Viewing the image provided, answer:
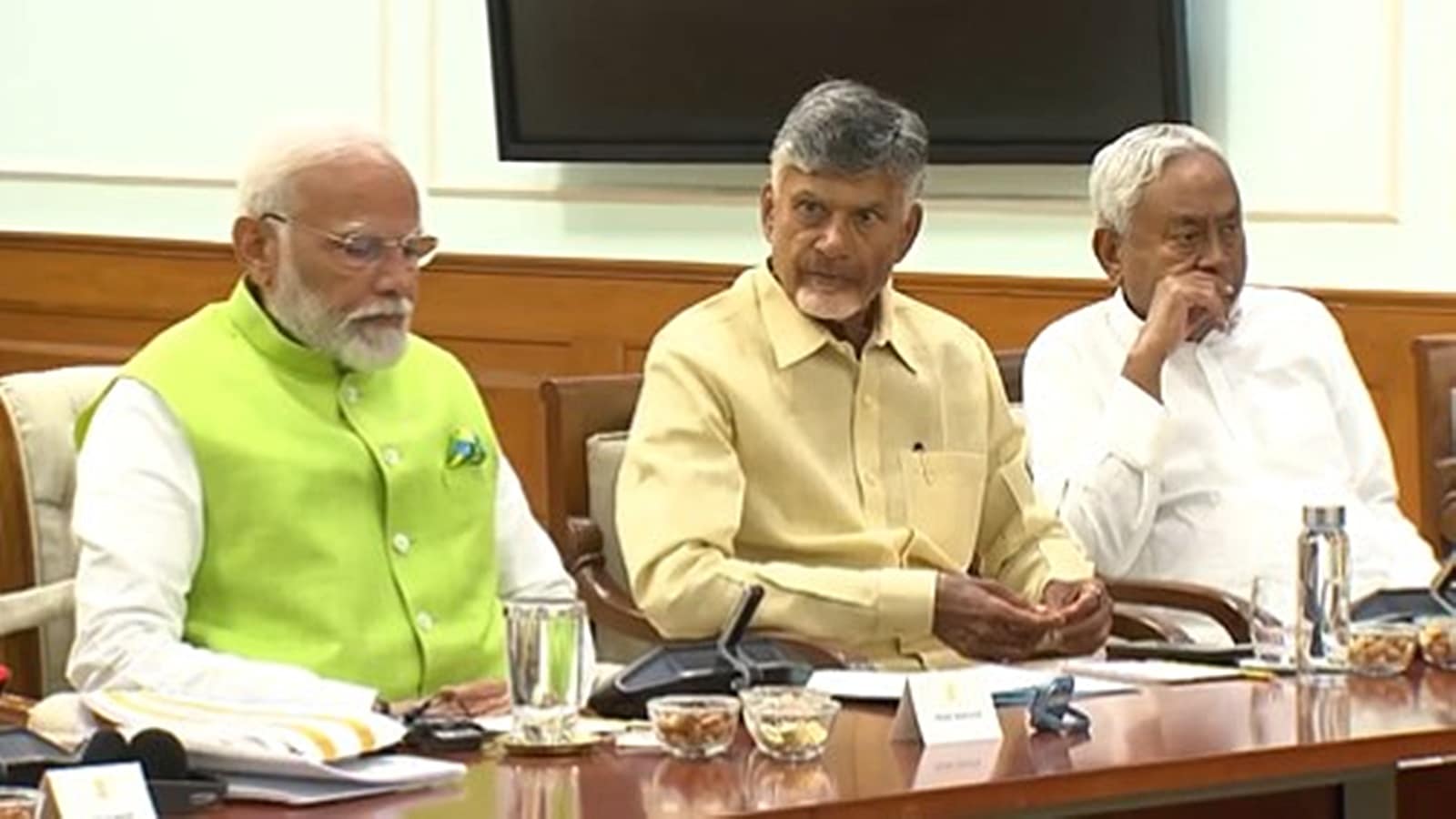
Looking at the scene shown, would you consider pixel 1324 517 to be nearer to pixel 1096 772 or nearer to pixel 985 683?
pixel 985 683

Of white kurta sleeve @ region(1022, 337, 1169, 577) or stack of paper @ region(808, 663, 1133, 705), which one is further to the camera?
white kurta sleeve @ region(1022, 337, 1169, 577)

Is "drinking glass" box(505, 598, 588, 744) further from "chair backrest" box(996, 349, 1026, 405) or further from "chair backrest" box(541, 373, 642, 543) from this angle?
"chair backrest" box(996, 349, 1026, 405)

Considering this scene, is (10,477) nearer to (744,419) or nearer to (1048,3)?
(744,419)

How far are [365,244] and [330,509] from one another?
0.98ft

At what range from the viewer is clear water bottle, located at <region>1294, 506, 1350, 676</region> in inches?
122

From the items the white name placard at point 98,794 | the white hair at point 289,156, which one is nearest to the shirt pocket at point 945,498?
the white hair at point 289,156

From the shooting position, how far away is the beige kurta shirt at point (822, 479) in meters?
3.56

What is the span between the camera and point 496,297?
7.18 m

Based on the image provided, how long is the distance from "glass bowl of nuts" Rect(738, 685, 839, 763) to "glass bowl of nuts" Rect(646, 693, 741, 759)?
27 millimetres

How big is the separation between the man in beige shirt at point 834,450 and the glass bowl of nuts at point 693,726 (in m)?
0.93

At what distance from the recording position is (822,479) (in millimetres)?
3672

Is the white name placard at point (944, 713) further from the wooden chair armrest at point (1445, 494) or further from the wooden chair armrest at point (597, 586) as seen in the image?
the wooden chair armrest at point (1445, 494)

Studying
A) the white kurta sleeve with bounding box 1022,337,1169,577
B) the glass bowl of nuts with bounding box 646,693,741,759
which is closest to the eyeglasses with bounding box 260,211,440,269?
the glass bowl of nuts with bounding box 646,693,741,759

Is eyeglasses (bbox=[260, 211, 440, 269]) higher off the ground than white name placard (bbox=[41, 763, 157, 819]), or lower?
higher
